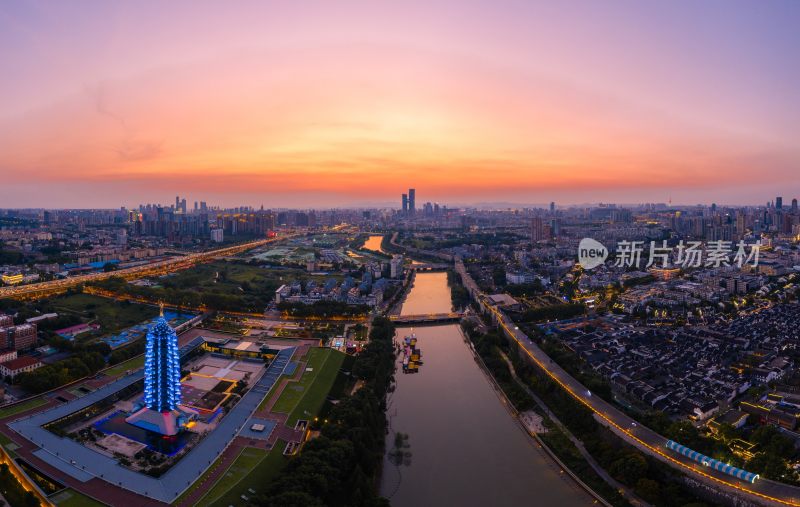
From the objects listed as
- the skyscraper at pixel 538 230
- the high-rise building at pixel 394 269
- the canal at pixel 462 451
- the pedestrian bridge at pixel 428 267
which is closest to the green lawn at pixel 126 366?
the canal at pixel 462 451

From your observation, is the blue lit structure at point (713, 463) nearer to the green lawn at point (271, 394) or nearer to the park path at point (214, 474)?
the park path at point (214, 474)

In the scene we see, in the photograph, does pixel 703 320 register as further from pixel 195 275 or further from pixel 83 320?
pixel 195 275

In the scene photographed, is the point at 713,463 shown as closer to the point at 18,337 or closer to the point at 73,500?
the point at 73,500

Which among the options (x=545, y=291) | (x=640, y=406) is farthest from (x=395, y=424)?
(x=545, y=291)

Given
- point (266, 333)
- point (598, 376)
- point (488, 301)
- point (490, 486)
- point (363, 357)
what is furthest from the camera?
point (488, 301)

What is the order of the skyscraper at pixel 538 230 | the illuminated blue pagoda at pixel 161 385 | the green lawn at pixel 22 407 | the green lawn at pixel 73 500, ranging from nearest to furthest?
the green lawn at pixel 73 500, the illuminated blue pagoda at pixel 161 385, the green lawn at pixel 22 407, the skyscraper at pixel 538 230
